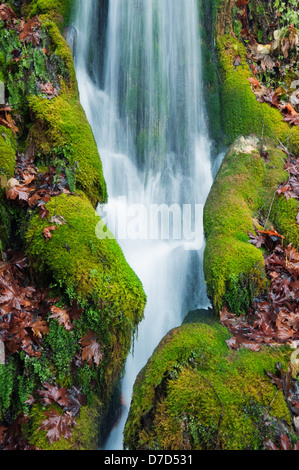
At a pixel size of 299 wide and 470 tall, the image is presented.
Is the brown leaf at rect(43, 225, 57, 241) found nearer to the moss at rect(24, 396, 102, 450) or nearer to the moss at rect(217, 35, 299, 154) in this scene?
the moss at rect(24, 396, 102, 450)

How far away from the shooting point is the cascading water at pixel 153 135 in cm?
495

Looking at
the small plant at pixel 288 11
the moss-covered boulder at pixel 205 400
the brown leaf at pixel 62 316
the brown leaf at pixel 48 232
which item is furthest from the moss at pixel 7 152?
the small plant at pixel 288 11

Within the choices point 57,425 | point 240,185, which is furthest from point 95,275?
point 240,185

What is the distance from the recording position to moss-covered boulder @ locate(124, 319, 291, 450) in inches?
94.6

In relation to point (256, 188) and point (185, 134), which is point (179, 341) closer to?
point (256, 188)

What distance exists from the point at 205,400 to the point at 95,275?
1427 mm

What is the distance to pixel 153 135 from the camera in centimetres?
621

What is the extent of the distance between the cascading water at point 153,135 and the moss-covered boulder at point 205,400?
5.75ft

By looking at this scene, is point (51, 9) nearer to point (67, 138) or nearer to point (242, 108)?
point (67, 138)

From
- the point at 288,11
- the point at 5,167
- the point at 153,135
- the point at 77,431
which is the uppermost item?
the point at 288,11

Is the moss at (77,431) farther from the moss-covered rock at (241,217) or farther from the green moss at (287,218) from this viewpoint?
the green moss at (287,218)

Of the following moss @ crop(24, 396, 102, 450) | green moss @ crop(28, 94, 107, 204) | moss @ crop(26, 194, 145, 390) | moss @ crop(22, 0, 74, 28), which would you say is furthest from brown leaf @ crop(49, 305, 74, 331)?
moss @ crop(22, 0, 74, 28)

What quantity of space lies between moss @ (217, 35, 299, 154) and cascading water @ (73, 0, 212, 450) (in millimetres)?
539
